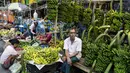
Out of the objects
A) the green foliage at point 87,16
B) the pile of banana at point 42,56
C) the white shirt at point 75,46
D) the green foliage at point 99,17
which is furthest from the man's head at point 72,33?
the green foliage at point 87,16

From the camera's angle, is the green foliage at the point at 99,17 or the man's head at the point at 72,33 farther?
the green foliage at the point at 99,17

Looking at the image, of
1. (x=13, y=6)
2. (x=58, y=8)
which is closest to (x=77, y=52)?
(x=58, y=8)

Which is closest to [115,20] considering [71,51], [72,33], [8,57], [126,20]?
[126,20]

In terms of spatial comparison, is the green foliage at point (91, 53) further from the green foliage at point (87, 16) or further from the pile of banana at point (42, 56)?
the green foliage at point (87, 16)

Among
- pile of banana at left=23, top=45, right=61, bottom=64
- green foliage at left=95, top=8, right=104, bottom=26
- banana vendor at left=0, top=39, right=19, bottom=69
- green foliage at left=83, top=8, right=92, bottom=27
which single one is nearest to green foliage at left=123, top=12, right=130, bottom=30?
green foliage at left=95, top=8, right=104, bottom=26

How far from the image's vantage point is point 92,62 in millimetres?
6453

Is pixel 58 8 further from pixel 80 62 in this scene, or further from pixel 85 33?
pixel 80 62

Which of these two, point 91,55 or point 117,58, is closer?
point 117,58

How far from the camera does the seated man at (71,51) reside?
727 cm

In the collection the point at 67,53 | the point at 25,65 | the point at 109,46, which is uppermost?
the point at 109,46

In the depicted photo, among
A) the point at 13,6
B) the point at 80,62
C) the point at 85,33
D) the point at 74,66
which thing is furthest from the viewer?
the point at 13,6

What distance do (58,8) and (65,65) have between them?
7.97 feet

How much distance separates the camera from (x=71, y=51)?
7.56m

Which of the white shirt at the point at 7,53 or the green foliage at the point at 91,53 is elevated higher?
the green foliage at the point at 91,53
